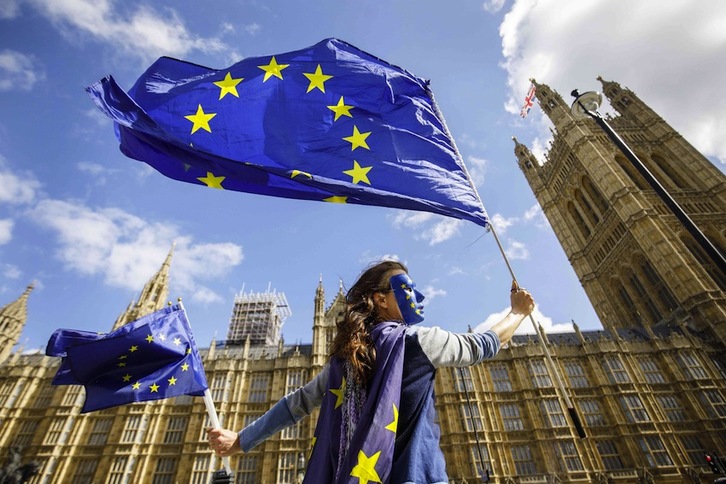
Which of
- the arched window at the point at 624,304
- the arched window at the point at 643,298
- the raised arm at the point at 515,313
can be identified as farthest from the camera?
the arched window at the point at 624,304

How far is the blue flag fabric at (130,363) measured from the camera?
4934 millimetres

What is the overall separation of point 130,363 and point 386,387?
4977 mm

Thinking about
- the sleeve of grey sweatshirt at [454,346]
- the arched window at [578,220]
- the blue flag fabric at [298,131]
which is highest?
the arched window at [578,220]

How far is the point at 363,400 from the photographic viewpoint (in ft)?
6.52

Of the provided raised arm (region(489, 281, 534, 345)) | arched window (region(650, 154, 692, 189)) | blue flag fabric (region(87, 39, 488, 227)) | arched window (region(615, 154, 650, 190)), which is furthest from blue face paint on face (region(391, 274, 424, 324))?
arched window (region(650, 154, 692, 189))

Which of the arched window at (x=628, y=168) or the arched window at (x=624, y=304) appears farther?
the arched window at (x=628, y=168)

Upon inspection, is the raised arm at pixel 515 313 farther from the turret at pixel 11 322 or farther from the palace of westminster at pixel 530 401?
the turret at pixel 11 322

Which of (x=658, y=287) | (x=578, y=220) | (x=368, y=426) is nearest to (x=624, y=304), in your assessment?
(x=658, y=287)

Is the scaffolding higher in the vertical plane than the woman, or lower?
higher

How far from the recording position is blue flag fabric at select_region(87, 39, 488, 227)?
15.1 ft

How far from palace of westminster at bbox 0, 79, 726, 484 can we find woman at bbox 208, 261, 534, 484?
79.5 feet

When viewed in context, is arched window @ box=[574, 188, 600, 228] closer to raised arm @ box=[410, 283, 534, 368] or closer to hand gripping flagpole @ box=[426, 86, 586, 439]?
hand gripping flagpole @ box=[426, 86, 586, 439]

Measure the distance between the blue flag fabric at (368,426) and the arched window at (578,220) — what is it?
52855 mm

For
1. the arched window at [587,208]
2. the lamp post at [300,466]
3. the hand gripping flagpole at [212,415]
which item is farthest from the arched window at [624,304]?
the hand gripping flagpole at [212,415]
